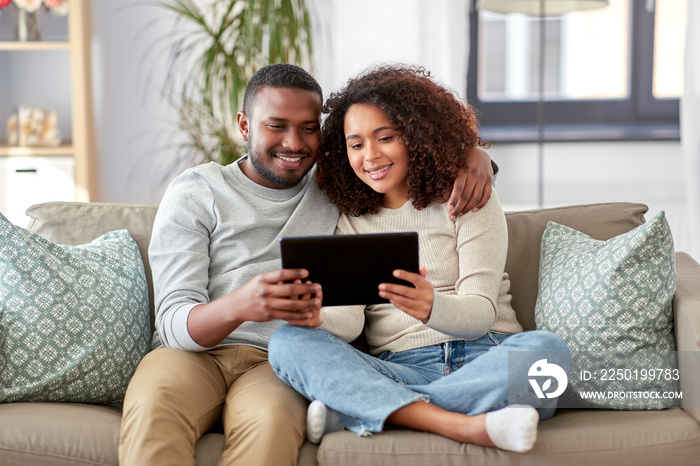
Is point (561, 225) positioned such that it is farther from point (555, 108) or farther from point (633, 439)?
point (555, 108)

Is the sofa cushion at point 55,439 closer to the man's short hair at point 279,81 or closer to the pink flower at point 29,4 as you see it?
the man's short hair at point 279,81

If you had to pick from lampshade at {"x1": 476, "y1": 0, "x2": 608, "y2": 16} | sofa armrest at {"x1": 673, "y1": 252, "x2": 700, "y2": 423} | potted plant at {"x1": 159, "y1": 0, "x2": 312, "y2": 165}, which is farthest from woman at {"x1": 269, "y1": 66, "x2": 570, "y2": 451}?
lampshade at {"x1": 476, "y1": 0, "x2": 608, "y2": 16}

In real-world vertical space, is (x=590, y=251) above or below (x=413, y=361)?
above

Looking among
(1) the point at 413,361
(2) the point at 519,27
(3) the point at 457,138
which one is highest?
(2) the point at 519,27

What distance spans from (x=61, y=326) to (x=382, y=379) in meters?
0.67

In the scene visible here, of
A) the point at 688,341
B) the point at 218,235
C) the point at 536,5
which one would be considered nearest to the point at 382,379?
the point at 218,235

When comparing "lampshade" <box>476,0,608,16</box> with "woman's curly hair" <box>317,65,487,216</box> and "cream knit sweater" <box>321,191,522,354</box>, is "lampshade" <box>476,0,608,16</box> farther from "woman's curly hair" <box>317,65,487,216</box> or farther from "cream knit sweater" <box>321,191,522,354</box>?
"cream knit sweater" <box>321,191,522,354</box>

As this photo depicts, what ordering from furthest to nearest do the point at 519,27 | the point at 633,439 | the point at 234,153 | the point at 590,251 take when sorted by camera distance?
the point at 519,27
the point at 234,153
the point at 590,251
the point at 633,439

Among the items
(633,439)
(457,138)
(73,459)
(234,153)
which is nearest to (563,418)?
(633,439)

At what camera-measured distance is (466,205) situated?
1.65 m

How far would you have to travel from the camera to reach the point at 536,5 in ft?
9.93

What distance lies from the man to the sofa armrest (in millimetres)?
470

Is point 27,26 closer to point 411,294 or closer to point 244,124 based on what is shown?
point 244,124

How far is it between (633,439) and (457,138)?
2.42ft
